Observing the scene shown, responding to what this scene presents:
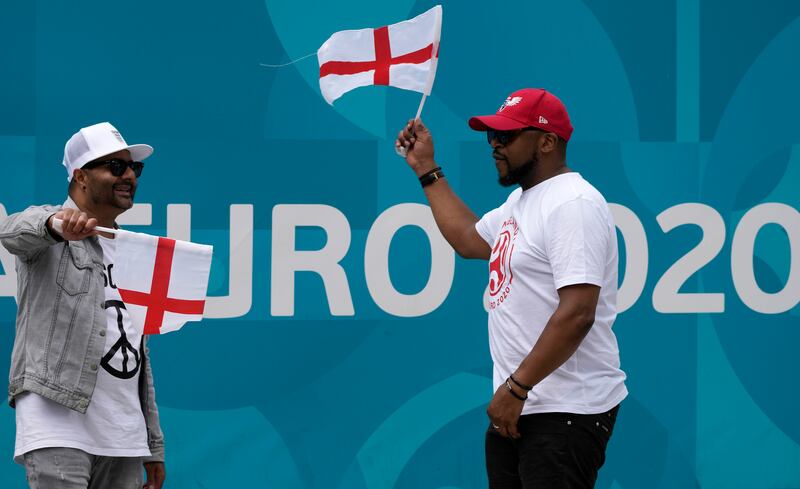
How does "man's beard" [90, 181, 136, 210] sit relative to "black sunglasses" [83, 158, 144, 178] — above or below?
below

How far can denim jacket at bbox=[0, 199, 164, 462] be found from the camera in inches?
121

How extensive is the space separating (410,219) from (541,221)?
63.3 inches

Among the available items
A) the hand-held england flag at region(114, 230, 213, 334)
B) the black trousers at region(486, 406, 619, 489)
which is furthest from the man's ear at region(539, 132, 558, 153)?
the hand-held england flag at region(114, 230, 213, 334)

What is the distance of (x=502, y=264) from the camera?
3135 millimetres

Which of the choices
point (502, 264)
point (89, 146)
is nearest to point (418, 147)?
point (502, 264)

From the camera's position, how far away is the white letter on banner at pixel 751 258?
15.7ft

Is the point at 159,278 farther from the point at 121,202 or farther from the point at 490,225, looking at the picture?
the point at 490,225

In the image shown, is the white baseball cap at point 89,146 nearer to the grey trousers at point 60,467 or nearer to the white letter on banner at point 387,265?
the grey trousers at point 60,467

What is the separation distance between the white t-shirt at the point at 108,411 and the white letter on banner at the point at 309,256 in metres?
1.18

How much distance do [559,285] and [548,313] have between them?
14cm

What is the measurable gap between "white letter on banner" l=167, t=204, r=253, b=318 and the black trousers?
1.76 meters

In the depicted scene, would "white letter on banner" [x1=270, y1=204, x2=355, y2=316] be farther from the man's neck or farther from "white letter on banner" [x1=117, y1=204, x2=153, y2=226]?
the man's neck

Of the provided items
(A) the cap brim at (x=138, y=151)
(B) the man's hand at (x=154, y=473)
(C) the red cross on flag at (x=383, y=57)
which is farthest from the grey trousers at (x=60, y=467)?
(C) the red cross on flag at (x=383, y=57)

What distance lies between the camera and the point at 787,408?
4.83m
